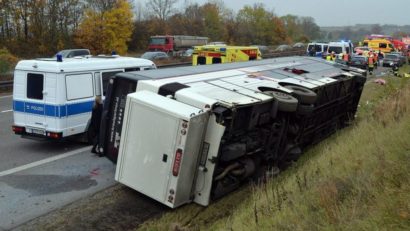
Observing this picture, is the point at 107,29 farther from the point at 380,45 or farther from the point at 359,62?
the point at 380,45

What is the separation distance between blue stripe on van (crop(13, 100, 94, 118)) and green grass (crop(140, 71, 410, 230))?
4612mm

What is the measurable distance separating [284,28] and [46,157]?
3471 inches

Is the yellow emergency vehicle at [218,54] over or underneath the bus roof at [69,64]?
underneath

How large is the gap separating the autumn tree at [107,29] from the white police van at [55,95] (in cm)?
4037

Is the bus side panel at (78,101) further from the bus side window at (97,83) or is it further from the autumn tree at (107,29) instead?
the autumn tree at (107,29)

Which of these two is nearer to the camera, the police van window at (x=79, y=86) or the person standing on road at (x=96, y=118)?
A: the person standing on road at (x=96, y=118)

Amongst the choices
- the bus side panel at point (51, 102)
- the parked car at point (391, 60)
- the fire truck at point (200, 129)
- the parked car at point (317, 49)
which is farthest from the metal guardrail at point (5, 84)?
the parked car at point (391, 60)

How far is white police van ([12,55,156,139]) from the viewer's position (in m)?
10.0

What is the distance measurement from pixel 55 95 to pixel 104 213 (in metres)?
4.20

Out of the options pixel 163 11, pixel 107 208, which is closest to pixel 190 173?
pixel 107 208

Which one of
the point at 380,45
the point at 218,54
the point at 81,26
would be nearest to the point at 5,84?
the point at 218,54

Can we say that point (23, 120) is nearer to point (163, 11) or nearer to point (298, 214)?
point (298, 214)

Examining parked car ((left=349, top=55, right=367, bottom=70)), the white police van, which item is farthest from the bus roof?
parked car ((left=349, top=55, right=367, bottom=70))

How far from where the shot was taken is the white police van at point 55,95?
394 inches
